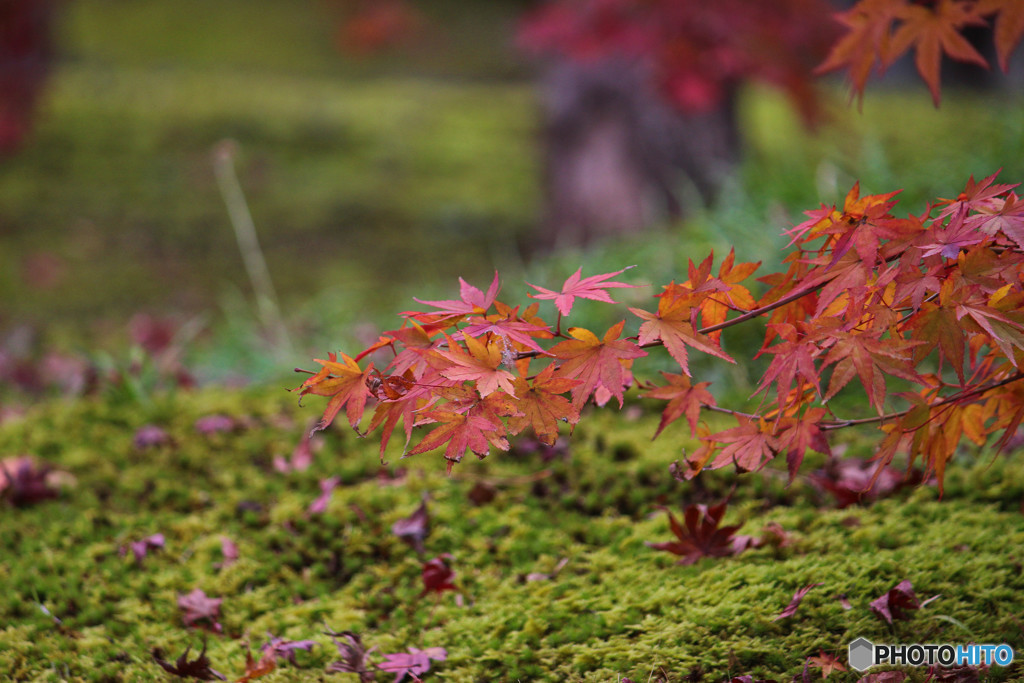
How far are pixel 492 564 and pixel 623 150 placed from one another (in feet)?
12.3

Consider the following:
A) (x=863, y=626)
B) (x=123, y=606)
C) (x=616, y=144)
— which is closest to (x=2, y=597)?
(x=123, y=606)

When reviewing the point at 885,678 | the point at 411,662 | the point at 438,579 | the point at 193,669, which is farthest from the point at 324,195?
the point at 885,678

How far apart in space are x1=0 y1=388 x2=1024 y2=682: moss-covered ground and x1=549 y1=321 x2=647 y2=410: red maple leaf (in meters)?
0.58

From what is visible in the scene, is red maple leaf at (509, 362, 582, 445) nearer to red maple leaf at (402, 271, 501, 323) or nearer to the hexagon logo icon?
red maple leaf at (402, 271, 501, 323)

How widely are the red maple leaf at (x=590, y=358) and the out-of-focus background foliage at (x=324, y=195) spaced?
1.89m

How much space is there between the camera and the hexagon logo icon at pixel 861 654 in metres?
1.25

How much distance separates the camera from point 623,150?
482 centimetres

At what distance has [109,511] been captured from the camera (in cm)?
188

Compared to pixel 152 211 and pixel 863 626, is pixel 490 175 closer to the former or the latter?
pixel 152 211

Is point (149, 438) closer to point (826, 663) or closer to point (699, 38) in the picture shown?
point (826, 663)

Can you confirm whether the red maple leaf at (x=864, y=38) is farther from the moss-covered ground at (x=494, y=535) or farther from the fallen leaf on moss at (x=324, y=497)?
the fallen leaf on moss at (x=324, y=497)

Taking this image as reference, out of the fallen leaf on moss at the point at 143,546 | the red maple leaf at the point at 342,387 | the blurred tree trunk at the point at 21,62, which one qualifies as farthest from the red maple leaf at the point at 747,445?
the blurred tree trunk at the point at 21,62

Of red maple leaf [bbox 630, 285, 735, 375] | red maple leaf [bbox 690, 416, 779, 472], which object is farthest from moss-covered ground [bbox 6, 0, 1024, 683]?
red maple leaf [bbox 630, 285, 735, 375]

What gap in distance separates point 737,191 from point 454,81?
11.6m
